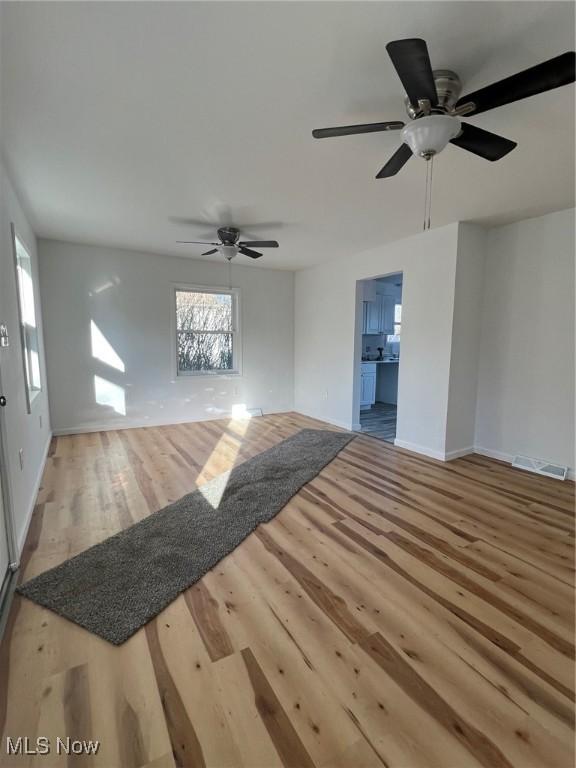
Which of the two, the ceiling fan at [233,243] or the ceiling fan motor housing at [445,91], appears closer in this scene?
the ceiling fan motor housing at [445,91]

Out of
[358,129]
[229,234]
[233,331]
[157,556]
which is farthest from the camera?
[233,331]

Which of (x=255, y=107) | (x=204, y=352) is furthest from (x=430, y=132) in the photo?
(x=204, y=352)

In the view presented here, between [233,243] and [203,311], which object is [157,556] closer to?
[233,243]

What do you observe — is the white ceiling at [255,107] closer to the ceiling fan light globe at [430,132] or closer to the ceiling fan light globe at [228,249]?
the ceiling fan light globe at [430,132]

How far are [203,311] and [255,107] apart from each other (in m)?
3.89

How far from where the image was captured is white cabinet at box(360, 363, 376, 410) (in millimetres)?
6551

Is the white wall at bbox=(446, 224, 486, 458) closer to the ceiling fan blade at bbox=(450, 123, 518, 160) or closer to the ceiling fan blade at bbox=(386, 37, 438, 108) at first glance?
the ceiling fan blade at bbox=(450, 123, 518, 160)

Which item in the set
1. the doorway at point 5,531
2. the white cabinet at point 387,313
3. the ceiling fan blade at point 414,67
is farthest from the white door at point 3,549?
the white cabinet at point 387,313

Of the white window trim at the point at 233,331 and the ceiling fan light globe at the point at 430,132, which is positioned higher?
the ceiling fan light globe at the point at 430,132

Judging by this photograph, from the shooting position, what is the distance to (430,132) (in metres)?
1.54

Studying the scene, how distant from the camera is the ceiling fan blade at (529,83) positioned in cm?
119

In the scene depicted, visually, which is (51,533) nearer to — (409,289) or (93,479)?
(93,479)

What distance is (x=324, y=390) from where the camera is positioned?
563 centimetres

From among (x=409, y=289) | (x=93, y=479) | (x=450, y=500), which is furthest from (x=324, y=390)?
(x=93, y=479)
